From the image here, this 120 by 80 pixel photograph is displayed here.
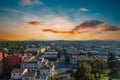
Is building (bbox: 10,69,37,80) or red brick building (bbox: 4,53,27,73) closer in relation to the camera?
building (bbox: 10,69,37,80)

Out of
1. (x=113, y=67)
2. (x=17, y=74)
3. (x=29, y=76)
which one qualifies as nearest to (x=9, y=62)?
(x=17, y=74)

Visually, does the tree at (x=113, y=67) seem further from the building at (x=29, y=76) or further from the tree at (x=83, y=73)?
the building at (x=29, y=76)

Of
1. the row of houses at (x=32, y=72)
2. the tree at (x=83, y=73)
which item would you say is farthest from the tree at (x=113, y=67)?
the row of houses at (x=32, y=72)

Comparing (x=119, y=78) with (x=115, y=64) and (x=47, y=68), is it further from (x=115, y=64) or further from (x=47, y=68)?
(x=47, y=68)

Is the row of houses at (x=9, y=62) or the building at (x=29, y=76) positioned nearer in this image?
the building at (x=29, y=76)

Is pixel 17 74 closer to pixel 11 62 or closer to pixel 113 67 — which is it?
pixel 11 62

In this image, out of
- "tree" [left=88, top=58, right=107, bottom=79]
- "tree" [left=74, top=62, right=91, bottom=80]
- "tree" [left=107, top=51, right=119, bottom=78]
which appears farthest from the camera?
"tree" [left=107, top=51, right=119, bottom=78]

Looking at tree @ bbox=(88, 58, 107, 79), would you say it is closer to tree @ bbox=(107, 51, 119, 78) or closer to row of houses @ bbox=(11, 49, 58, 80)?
tree @ bbox=(107, 51, 119, 78)

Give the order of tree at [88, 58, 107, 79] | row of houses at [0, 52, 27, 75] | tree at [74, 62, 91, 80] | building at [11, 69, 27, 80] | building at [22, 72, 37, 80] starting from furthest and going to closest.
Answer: row of houses at [0, 52, 27, 75], tree at [88, 58, 107, 79], building at [11, 69, 27, 80], building at [22, 72, 37, 80], tree at [74, 62, 91, 80]

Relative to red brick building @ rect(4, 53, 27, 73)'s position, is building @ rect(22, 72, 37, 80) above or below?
below

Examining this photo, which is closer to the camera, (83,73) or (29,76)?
(83,73)

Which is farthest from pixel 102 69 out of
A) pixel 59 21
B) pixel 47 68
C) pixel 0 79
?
pixel 0 79

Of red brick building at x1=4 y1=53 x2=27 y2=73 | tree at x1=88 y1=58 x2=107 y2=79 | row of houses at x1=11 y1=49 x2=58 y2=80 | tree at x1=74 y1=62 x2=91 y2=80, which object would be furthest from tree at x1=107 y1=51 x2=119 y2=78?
red brick building at x1=4 y1=53 x2=27 y2=73
